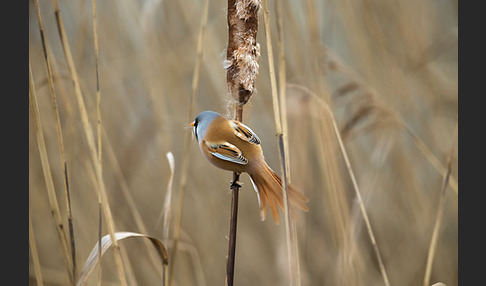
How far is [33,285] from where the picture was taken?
4.50 ft

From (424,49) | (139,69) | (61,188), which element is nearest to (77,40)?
(139,69)

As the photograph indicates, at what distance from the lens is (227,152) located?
3.56 ft

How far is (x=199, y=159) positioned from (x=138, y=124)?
20cm

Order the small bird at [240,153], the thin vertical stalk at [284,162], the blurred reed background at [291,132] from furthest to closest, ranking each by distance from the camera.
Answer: the blurred reed background at [291,132] < the small bird at [240,153] < the thin vertical stalk at [284,162]

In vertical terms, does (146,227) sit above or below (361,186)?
below

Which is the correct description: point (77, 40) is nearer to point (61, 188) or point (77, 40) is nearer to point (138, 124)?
point (138, 124)

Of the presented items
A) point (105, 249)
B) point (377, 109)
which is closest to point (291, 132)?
point (377, 109)

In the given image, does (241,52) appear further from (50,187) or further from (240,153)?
(50,187)

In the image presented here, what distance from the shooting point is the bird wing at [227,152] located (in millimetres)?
1084

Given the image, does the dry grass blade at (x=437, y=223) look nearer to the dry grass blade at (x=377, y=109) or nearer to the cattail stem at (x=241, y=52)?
the dry grass blade at (x=377, y=109)

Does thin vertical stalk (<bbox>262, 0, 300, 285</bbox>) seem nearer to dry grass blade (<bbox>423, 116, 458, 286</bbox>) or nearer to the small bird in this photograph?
the small bird

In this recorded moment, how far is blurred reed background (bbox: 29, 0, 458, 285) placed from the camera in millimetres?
1304

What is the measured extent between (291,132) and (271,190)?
245 millimetres

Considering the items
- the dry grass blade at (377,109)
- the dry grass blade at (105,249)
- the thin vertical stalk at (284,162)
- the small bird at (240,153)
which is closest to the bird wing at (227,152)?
the small bird at (240,153)
